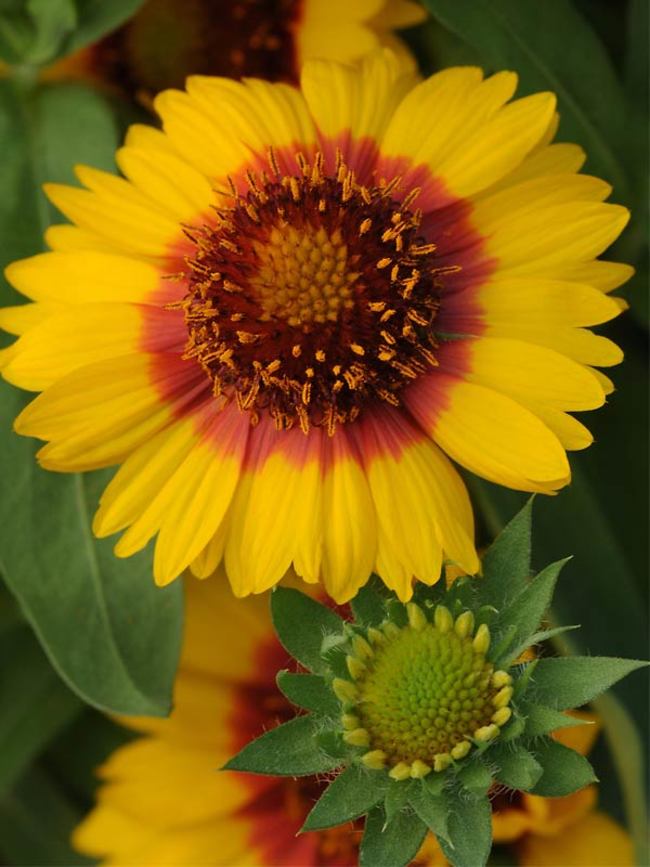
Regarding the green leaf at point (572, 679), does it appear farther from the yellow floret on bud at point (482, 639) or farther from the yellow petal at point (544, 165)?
the yellow petal at point (544, 165)

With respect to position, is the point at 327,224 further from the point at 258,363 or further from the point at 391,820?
the point at 391,820

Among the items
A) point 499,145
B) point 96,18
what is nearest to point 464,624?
point 499,145

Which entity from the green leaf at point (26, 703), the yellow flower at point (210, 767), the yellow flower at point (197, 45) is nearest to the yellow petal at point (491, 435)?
the yellow flower at point (210, 767)

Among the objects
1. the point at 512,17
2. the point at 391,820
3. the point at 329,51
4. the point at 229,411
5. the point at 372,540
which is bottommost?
the point at 391,820

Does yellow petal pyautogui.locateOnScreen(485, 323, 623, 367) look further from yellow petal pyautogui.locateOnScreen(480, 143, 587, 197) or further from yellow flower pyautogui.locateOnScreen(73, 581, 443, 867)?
yellow flower pyautogui.locateOnScreen(73, 581, 443, 867)

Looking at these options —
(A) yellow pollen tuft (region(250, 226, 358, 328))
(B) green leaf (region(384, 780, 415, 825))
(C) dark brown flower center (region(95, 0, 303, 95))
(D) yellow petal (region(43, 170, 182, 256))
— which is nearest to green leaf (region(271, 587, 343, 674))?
(B) green leaf (region(384, 780, 415, 825))

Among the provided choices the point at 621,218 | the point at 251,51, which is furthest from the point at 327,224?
the point at 251,51

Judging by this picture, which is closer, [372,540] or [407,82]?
[372,540]

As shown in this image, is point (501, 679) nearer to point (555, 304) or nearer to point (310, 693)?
point (310, 693)
